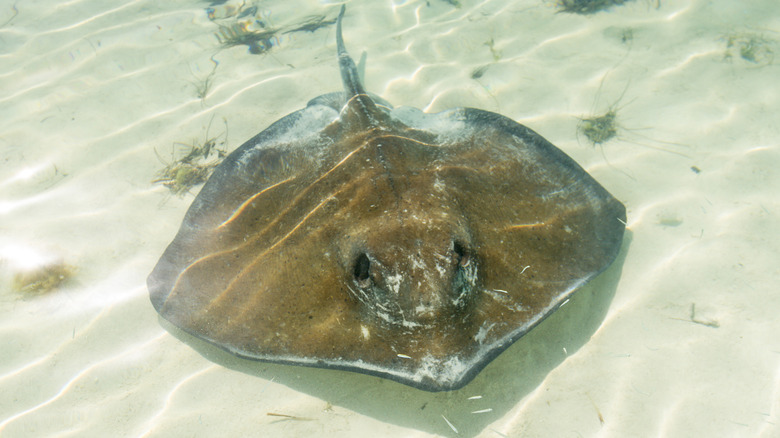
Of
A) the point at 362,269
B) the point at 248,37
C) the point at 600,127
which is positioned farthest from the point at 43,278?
the point at 600,127

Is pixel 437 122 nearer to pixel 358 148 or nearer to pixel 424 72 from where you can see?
pixel 358 148

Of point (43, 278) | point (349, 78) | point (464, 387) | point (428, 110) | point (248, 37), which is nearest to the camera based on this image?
point (464, 387)

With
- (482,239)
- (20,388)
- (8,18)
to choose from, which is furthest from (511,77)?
(8,18)

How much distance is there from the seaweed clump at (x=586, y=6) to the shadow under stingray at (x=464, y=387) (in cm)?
497

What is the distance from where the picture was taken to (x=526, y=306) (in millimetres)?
2844

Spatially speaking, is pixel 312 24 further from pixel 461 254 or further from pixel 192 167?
pixel 461 254

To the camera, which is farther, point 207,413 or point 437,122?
point 437,122

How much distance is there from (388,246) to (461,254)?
49 centimetres

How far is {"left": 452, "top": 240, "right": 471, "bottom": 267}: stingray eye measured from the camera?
2.83 metres

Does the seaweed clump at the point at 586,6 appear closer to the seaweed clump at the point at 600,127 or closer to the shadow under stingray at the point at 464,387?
the seaweed clump at the point at 600,127

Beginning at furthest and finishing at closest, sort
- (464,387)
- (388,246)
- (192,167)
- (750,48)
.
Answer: (750,48) → (192,167) → (464,387) → (388,246)

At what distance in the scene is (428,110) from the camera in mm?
5555

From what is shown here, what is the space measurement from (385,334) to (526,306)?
0.96m

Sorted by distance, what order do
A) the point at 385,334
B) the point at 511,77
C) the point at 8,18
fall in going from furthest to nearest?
the point at 8,18
the point at 511,77
the point at 385,334
